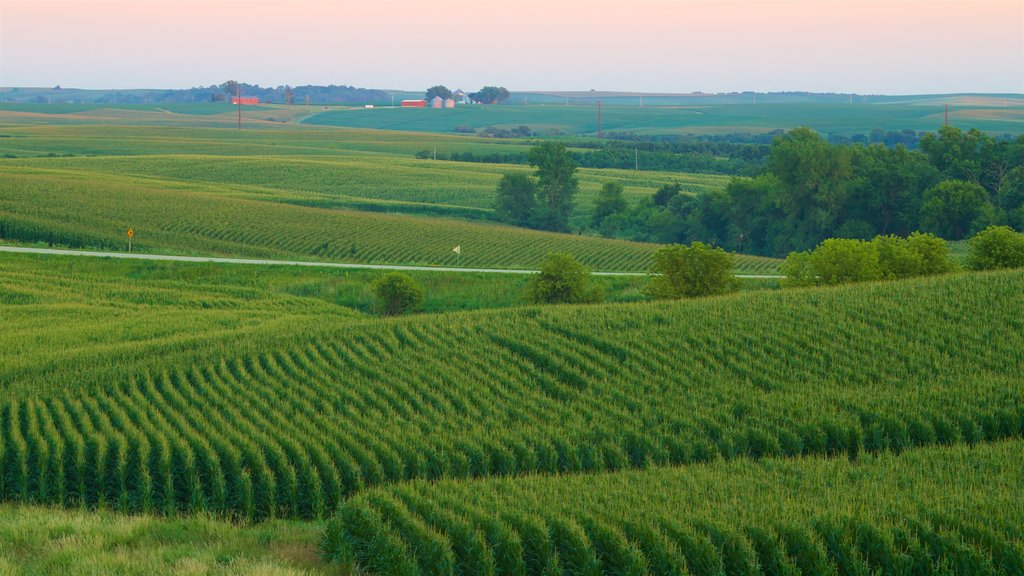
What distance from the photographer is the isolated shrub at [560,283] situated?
49719 mm

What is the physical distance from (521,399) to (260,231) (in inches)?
1936

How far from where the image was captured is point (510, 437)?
23047 mm

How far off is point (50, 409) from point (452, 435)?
416 inches

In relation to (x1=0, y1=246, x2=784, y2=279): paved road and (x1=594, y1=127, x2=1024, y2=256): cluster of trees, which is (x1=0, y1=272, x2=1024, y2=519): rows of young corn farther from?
(x1=594, y1=127, x2=1024, y2=256): cluster of trees

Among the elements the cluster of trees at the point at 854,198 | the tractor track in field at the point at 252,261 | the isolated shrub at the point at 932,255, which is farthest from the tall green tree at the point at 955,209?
the isolated shrub at the point at 932,255

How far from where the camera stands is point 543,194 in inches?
4006

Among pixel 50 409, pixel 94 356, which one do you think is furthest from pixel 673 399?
pixel 94 356

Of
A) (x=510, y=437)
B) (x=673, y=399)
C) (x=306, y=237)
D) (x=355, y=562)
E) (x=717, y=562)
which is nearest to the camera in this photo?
(x=717, y=562)

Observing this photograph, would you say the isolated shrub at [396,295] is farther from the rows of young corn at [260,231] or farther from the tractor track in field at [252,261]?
the rows of young corn at [260,231]

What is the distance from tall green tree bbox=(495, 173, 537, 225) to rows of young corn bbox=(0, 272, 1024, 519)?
198 feet

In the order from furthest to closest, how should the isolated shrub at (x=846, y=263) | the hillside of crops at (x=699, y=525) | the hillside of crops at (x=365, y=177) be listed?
1. the hillside of crops at (x=365, y=177)
2. the isolated shrub at (x=846, y=263)
3. the hillside of crops at (x=699, y=525)

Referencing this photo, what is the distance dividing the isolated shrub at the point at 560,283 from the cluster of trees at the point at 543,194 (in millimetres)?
46324

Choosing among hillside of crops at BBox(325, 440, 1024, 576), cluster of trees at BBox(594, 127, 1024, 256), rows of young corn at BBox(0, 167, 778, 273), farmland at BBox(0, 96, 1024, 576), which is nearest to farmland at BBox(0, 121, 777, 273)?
rows of young corn at BBox(0, 167, 778, 273)

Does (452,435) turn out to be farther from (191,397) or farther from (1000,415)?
(1000,415)
